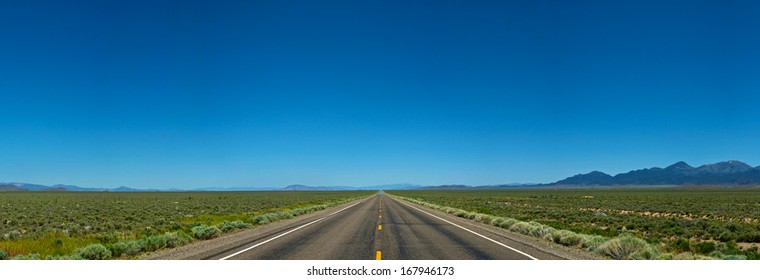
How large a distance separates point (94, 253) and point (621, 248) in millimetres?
14751

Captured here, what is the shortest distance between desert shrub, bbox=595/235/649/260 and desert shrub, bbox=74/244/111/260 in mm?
14018

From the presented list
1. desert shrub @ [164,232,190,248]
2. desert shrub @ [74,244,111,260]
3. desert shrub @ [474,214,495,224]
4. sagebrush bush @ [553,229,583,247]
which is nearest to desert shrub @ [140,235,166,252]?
desert shrub @ [164,232,190,248]

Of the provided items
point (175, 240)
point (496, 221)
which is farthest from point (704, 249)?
point (175, 240)

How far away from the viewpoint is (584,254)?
559 inches

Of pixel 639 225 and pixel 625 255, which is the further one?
pixel 639 225

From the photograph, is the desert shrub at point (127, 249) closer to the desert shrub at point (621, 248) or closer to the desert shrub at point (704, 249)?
the desert shrub at point (621, 248)

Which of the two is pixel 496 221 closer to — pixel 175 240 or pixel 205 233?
pixel 205 233

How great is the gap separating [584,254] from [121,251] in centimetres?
1345

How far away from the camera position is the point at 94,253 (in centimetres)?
1314
